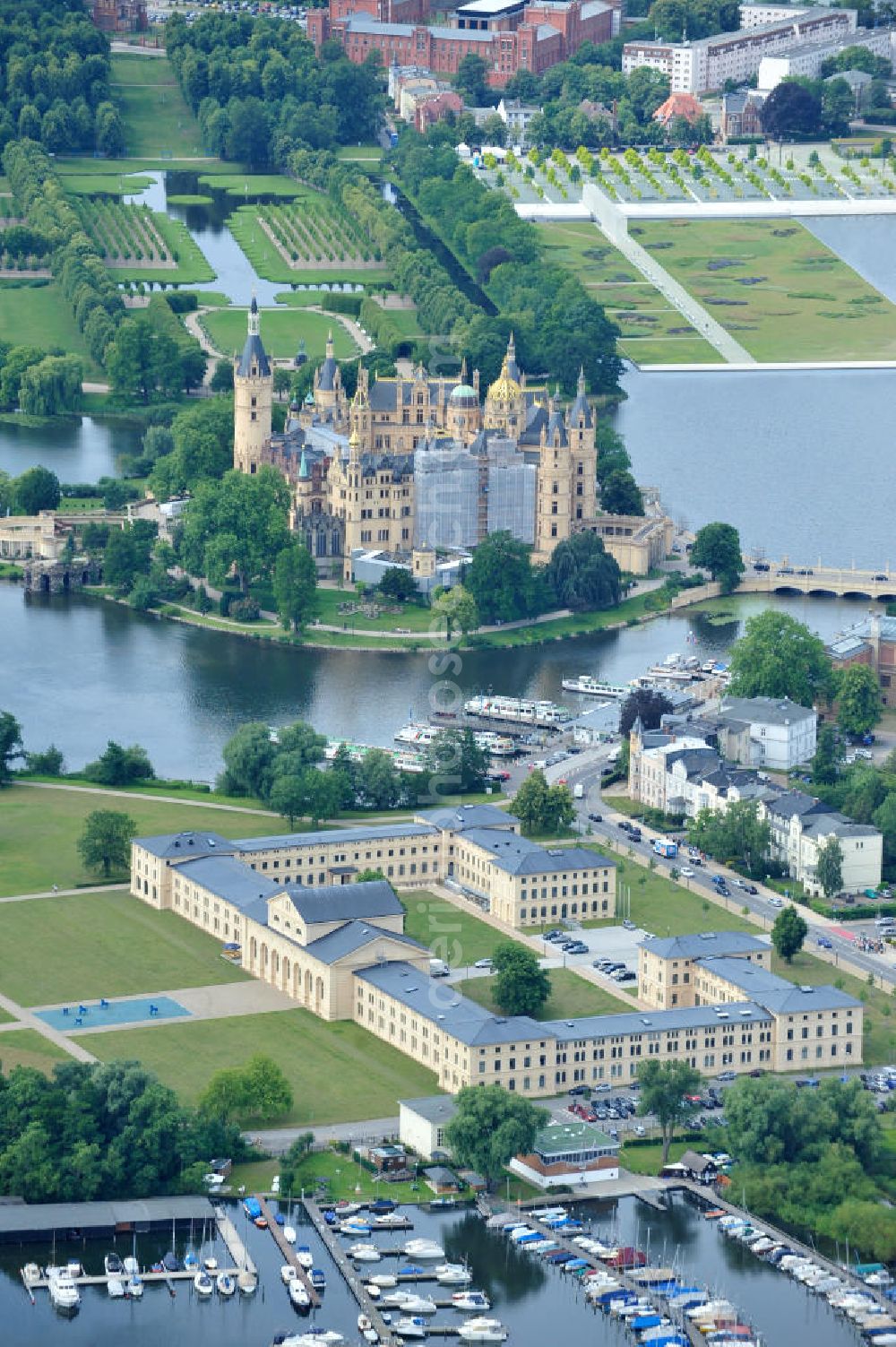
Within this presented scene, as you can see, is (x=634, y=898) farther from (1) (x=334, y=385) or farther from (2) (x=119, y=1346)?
(1) (x=334, y=385)

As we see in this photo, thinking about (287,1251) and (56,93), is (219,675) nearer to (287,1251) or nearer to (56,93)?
(287,1251)

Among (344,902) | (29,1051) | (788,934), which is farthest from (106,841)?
(788,934)

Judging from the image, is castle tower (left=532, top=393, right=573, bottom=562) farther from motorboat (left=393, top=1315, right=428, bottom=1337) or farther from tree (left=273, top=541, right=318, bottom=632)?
motorboat (left=393, top=1315, right=428, bottom=1337)

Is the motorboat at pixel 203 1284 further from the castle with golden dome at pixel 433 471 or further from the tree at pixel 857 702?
the castle with golden dome at pixel 433 471

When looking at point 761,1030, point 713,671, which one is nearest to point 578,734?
point 713,671

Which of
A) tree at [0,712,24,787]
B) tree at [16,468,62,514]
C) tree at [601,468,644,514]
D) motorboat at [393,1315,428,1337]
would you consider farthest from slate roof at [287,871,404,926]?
tree at [16,468,62,514]

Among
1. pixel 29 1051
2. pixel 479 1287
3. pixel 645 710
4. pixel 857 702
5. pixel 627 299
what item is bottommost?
pixel 479 1287
